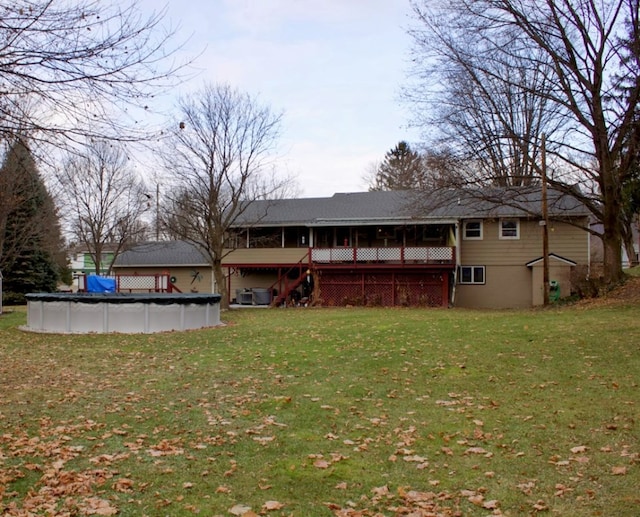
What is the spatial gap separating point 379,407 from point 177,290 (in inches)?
1087

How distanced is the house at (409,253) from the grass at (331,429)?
1516 centimetres

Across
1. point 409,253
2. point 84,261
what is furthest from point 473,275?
point 84,261

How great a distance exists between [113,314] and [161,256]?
66.1ft

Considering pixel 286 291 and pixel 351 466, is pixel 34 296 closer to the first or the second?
pixel 286 291

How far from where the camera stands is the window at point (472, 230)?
2859cm

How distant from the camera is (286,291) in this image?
28.1 meters

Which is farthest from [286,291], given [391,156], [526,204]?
[391,156]

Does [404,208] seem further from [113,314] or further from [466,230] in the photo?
[113,314]

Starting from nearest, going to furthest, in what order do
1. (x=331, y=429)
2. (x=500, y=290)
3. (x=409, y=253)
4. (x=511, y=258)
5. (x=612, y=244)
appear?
(x=331, y=429) → (x=612, y=244) → (x=409, y=253) → (x=511, y=258) → (x=500, y=290)

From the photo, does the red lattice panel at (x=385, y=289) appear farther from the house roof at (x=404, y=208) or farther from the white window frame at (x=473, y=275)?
the house roof at (x=404, y=208)

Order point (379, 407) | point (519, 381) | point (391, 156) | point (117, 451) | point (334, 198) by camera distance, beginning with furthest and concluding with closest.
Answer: point (391, 156) → point (334, 198) → point (519, 381) → point (379, 407) → point (117, 451)

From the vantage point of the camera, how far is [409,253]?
26.5 meters

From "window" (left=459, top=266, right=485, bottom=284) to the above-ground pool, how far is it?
1643cm

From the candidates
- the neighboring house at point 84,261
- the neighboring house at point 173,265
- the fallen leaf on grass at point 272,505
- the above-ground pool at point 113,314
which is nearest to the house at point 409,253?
the neighboring house at point 173,265
